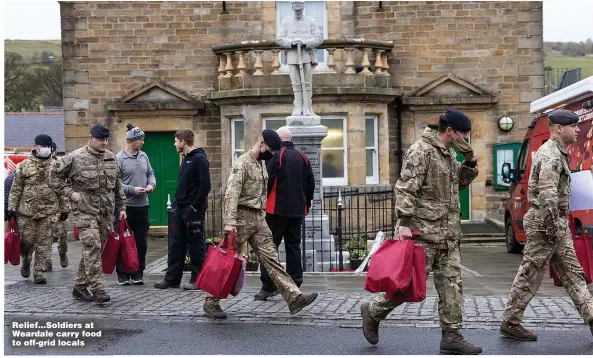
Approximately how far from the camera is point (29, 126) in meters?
44.4

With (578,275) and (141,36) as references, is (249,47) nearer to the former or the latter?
(141,36)

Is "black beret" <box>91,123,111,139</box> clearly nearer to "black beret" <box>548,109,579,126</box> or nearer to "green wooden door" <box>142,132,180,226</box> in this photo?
"black beret" <box>548,109,579,126</box>

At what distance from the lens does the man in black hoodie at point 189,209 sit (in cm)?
1059

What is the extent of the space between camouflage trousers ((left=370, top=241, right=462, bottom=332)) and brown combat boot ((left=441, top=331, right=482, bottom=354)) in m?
0.05

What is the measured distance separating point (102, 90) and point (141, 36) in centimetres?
151

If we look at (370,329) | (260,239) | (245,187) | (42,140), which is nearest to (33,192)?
(42,140)

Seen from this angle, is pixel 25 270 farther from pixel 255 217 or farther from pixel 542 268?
pixel 542 268

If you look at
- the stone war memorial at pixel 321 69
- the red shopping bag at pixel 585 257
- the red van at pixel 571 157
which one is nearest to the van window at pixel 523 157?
the red van at pixel 571 157

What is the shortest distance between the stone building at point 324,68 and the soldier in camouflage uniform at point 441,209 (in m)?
13.2

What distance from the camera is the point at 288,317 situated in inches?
346

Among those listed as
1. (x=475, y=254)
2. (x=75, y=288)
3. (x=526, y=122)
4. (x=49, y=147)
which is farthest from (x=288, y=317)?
(x=526, y=122)

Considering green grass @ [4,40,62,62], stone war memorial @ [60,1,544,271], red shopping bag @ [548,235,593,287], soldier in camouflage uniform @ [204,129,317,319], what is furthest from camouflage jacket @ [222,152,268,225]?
green grass @ [4,40,62,62]

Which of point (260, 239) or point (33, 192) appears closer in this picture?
point (260, 239)

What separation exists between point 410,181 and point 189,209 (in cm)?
427
